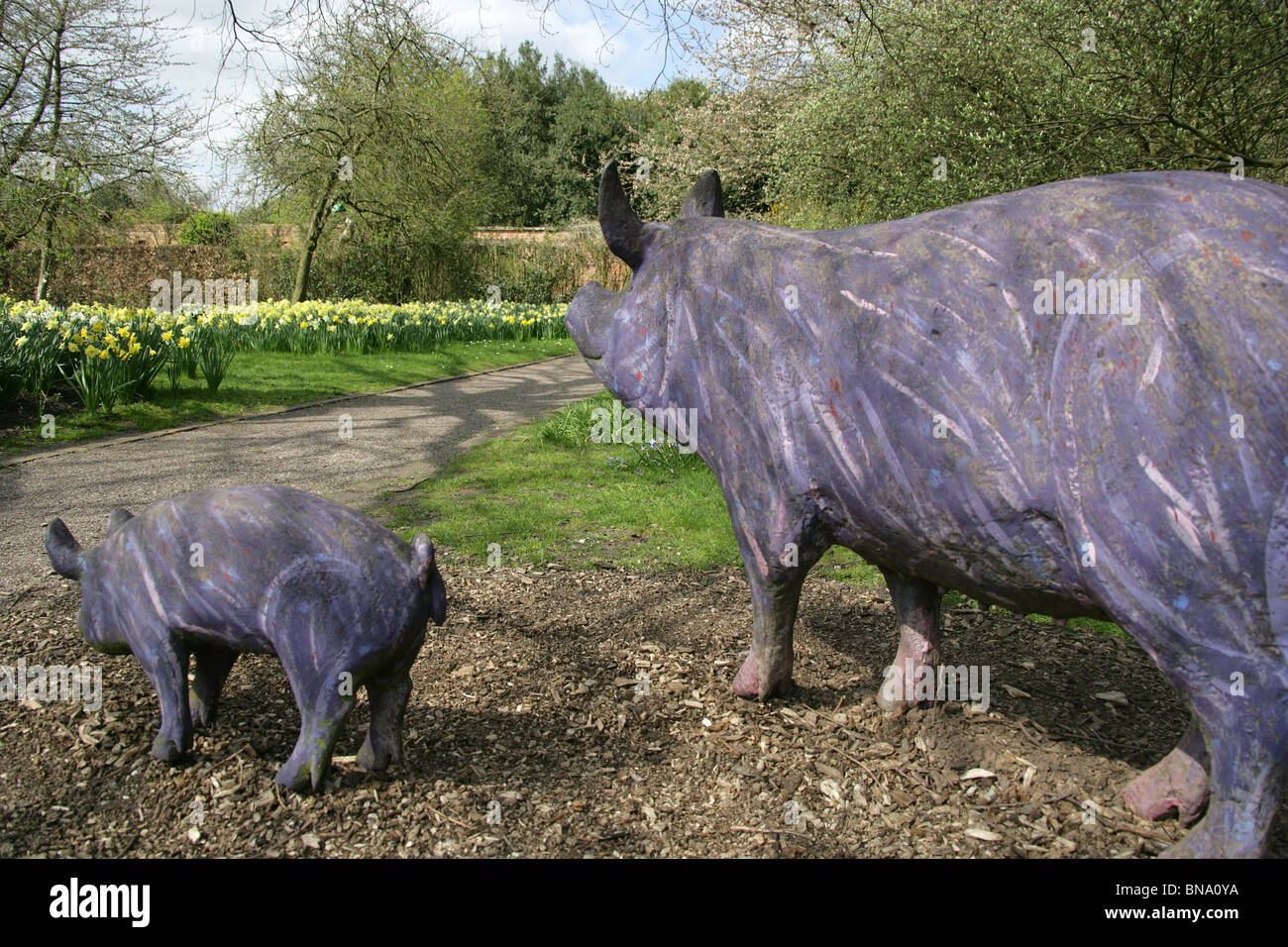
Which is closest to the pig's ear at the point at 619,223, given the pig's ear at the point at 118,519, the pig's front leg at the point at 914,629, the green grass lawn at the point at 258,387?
the pig's front leg at the point at 914,629

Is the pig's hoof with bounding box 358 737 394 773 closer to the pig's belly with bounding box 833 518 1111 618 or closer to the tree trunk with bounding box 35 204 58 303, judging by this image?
the pig's belly with bounding box 833 518 1111 618

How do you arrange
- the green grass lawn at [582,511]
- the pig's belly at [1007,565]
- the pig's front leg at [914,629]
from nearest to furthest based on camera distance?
the pig's belly at [1007,565]
the pig's front leg at [914,629]
the green grass lawn at [582,511]

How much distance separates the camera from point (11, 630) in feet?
12.7

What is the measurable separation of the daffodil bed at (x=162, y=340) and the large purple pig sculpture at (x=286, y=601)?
22.0ft

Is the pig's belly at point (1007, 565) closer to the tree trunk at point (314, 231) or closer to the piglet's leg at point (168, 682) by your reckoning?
the piglet's leg at point (168, 682)

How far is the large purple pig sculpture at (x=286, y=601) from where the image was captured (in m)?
2.39

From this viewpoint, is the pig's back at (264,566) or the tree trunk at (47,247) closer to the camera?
the pig's back at (264,566)

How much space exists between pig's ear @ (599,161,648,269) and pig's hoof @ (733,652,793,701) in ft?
4.80

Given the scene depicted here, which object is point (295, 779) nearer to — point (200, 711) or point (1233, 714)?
point (200, 711)

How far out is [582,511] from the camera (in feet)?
20.4

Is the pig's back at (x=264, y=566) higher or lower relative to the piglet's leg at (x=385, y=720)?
higher

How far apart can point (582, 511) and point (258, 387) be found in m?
5.81

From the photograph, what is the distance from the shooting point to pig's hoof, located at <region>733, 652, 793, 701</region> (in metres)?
3.19

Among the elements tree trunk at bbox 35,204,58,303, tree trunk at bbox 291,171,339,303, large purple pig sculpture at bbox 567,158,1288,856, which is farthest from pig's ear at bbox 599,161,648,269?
tree trunk at bbox 291,171,339,303
